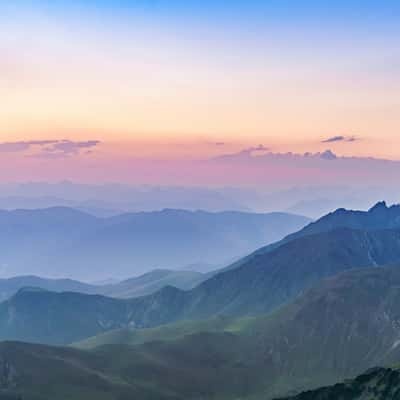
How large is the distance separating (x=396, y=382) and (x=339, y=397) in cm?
1988

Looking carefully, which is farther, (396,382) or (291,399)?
(291,399)

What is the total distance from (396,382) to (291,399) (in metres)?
34.9

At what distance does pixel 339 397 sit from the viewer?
19125 cm

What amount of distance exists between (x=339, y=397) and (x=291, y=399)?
15.7 m

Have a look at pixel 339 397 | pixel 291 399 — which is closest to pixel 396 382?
pixel 339 397

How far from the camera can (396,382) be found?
594ft

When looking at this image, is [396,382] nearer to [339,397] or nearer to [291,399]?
[339,397]

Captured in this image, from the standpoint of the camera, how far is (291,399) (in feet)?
642
